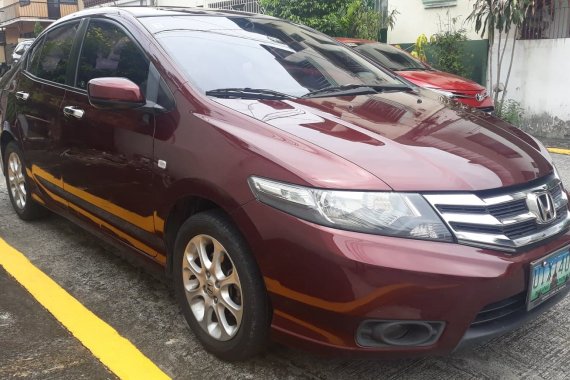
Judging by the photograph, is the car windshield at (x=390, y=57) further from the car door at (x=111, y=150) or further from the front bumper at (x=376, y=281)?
the front bumper at (x=376, y=281)

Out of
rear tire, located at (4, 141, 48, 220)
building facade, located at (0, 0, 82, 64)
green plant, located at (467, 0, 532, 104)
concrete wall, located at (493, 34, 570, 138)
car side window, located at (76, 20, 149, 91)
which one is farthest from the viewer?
building facade, located at (0, 0, 82, 64)

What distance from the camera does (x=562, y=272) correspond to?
227 centimetres

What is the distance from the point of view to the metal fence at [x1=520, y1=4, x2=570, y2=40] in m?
8.72

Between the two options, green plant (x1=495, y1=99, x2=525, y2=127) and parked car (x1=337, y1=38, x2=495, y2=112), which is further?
green plant (x1=495, y1=99, x2=525, y2=127)

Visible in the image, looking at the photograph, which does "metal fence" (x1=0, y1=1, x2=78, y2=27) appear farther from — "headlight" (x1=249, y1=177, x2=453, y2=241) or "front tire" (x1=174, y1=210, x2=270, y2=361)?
"headlight" (x1=249, y1=177, x2=453, y2=241)

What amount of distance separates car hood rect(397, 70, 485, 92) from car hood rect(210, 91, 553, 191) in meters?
4.48

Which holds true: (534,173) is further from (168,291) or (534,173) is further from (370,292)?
(168,291)

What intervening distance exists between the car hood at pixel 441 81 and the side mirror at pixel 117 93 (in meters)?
5.12

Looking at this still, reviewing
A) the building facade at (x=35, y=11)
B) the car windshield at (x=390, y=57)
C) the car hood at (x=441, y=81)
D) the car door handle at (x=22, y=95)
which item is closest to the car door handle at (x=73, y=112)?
the car door handle at (x=22, y=95)

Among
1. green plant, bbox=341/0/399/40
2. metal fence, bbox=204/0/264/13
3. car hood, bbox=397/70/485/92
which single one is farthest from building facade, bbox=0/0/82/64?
car hood, bbox=397/70/485/92

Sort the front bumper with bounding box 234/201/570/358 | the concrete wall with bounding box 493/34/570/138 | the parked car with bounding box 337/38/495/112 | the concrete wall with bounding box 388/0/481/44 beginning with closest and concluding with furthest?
1. the front bumper with bounding box 234/201/570/358
2. the parked car with bounding box 337/38/495/112
3. the concrete wall with bounding box 493/34/570/138
4. the concrete wall with bounding box 388/0/481/44

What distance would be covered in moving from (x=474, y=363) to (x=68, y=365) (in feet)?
5.89

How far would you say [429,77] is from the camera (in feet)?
24.8

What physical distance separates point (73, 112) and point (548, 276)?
268 centimetres
